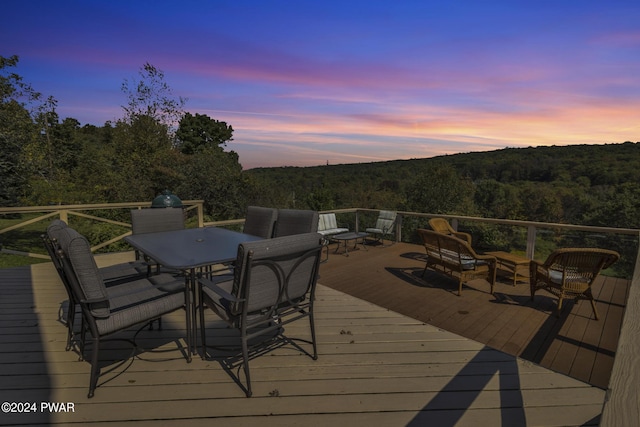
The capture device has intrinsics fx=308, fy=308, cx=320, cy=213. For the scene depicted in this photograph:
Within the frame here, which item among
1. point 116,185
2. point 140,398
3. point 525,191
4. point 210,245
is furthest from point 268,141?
point 525,191

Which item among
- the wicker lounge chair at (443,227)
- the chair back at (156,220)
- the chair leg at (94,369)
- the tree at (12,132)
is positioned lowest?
the chair leg at (94,369)

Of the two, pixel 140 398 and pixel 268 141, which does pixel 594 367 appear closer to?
pixel 140 398

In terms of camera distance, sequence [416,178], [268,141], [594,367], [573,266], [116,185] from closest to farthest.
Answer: [594,367] < [573,266] < [116,185] < [268,141] < [416,178]

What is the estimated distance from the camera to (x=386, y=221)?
6.83m

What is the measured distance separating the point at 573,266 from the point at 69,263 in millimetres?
4365

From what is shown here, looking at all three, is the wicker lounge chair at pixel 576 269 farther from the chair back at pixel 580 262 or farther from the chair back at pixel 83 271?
the chair back at pixel 83 271

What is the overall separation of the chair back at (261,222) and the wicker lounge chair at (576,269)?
3.06m

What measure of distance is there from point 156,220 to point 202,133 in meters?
24.5

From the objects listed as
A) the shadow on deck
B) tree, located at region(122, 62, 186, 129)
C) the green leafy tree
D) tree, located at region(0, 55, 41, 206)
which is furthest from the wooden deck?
the green leafy tree

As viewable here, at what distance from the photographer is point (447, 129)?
11992 mm

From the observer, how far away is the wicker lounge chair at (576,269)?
10.4ft

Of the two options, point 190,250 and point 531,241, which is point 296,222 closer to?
point 190,250

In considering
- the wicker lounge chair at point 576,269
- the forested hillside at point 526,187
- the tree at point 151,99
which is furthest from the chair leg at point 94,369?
the forested hillside at point 526,187

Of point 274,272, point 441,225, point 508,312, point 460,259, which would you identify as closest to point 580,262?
point 508,312
